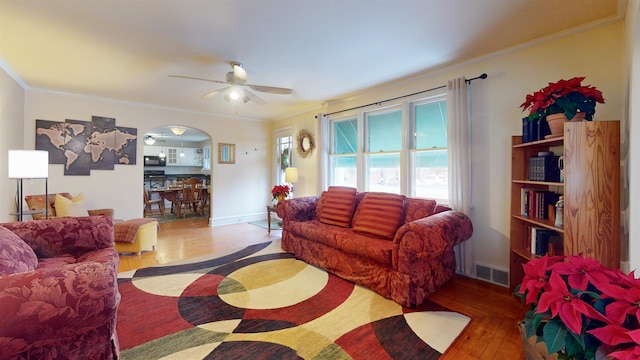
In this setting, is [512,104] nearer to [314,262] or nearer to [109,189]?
[314,262]

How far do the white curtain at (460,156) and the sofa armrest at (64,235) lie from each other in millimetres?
3435

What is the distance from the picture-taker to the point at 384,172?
13.0 ft

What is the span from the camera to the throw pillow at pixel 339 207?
10.8ft

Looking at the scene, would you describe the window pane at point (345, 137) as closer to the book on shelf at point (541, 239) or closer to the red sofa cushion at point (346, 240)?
the red sofa cushion at point (346, 240)

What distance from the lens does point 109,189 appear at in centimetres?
461

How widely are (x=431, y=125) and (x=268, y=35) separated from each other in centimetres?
→ 225

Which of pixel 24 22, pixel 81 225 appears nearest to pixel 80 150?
pixel 24 22

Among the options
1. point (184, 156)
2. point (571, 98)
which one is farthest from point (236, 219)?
point (184, 156)

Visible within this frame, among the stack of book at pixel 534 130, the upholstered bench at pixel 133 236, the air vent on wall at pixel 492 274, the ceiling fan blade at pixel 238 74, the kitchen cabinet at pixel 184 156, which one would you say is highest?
the ceiling fan blade at pixel 238 74

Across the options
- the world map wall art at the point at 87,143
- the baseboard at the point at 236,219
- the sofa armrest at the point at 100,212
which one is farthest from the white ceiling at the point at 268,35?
the baseboard at the point at 236,219

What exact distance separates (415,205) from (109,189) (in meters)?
5.10

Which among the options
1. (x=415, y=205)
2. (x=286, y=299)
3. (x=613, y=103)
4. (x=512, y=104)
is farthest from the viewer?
(x=415, y=205)

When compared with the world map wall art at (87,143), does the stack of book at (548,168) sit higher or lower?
lower

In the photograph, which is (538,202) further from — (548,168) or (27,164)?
(27,164)
